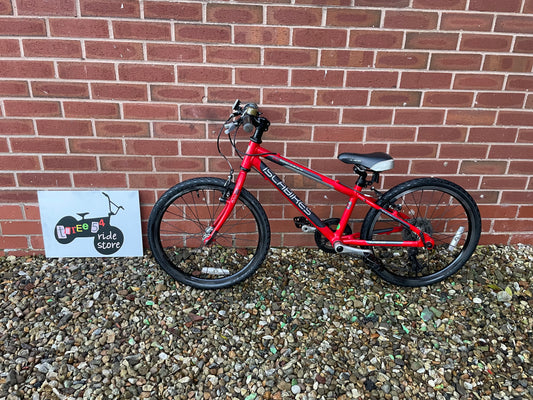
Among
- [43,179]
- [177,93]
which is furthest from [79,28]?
[43,179]

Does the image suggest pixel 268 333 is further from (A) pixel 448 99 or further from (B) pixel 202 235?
(A) pixel 448 99

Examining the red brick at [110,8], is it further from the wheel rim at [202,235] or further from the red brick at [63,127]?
the wheel rim at [202,235]

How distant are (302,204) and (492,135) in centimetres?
147

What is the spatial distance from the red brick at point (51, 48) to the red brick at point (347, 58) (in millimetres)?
1543

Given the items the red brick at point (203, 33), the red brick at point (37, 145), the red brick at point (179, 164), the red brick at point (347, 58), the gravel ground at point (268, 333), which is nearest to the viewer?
the gravel ground at point (268, 333)

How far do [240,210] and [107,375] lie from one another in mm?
1361

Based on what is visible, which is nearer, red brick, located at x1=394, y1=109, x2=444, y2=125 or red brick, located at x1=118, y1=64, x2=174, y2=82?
red brick, located at x1=118, y1=64, x2=174, y2=82

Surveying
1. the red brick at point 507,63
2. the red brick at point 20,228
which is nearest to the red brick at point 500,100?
the red brick at point 507,63

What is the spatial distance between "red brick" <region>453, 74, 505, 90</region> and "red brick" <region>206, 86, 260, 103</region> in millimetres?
1294

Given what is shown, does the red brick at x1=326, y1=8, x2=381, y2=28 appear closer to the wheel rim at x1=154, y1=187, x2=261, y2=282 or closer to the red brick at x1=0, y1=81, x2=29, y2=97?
the wheel rim at x1=154, y1=187, x2=261, y2=282

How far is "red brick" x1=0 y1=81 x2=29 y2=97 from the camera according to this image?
249cm

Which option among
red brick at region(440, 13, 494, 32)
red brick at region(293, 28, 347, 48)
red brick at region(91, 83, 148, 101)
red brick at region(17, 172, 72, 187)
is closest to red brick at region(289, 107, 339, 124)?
red brick at region(293, 28, 347, 48)

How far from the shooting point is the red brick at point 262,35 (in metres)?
2.45

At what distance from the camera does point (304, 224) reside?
264cm
